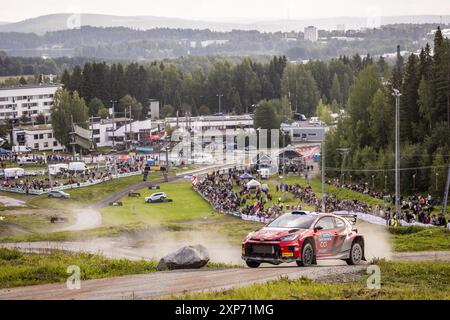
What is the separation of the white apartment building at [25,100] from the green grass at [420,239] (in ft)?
394

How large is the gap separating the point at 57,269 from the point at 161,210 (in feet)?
135

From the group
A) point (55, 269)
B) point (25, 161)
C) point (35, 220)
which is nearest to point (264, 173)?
point (35, 220)

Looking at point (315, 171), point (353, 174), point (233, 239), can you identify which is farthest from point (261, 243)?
point (315, 171)

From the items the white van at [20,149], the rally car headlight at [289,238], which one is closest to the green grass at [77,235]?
the rally car headlight at [289,238]

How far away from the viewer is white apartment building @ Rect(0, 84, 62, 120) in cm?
15075

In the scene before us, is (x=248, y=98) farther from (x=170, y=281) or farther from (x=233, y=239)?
(x=170, y=281)

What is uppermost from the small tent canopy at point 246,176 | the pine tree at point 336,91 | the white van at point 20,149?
the pine tree at point 336,91

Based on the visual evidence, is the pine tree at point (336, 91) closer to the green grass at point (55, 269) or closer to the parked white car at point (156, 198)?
the parked white car at point (156, 198)

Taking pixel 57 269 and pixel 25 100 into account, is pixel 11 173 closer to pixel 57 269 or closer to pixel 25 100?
pixel 57 269

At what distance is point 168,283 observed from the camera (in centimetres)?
1733

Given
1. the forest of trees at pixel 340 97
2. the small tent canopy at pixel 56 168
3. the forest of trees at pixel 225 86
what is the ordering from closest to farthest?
the forest of trees at pixel 340 97, the small tent canopy at pixel 56 168, the forest of trees at pixel 225 86

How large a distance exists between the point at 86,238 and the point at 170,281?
61.6ft

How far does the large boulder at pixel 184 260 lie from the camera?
20172 millimetres
